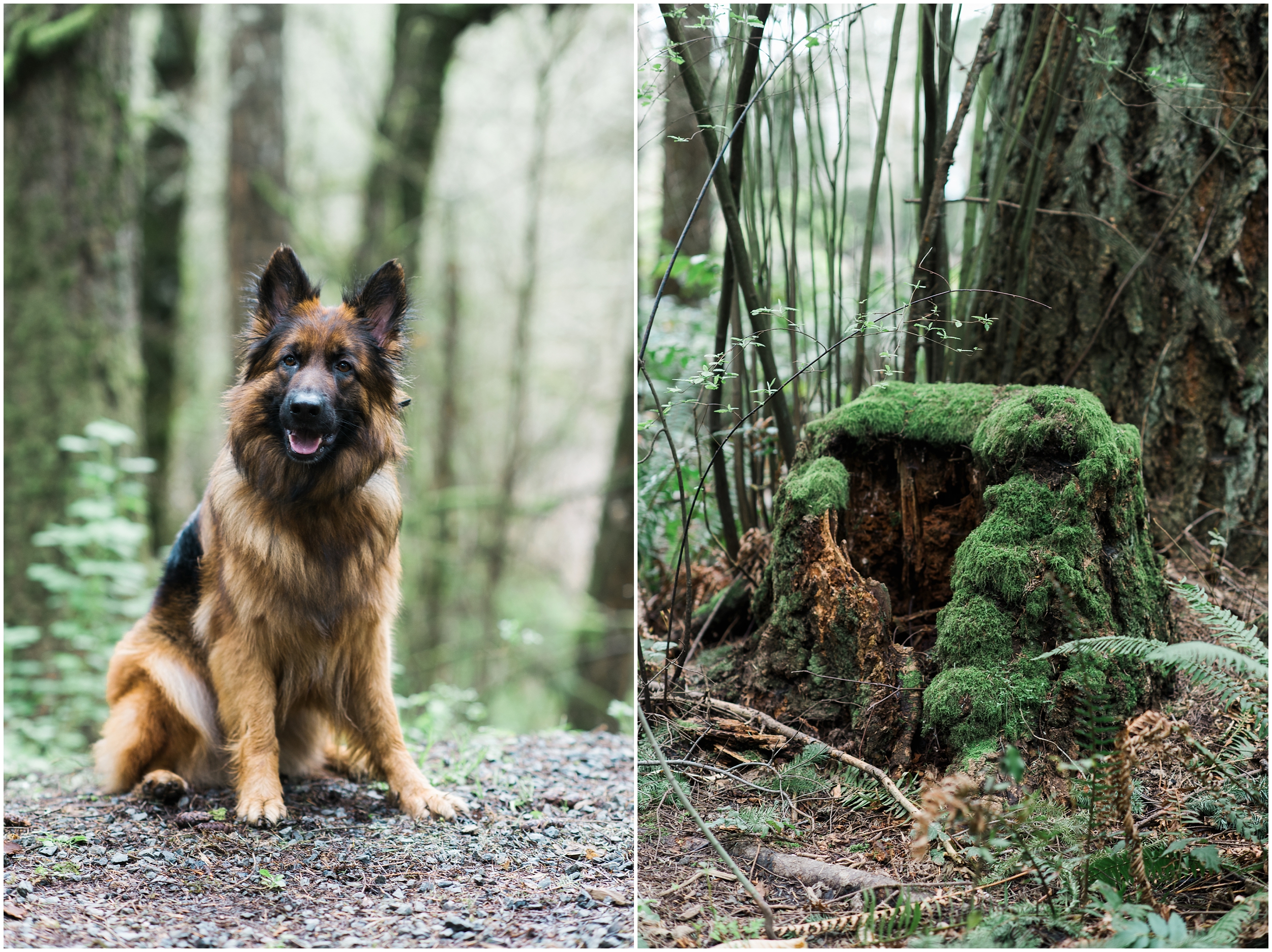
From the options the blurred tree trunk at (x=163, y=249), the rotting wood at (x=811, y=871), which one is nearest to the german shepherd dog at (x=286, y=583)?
the rotting wood at (x=811, y=871)

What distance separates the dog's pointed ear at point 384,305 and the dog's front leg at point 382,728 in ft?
4.43

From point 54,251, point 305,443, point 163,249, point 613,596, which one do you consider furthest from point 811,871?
point 163,249

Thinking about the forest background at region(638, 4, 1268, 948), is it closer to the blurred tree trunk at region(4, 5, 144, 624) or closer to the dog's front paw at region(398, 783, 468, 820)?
the dog's front paw at region(398, 783, 468, 820)

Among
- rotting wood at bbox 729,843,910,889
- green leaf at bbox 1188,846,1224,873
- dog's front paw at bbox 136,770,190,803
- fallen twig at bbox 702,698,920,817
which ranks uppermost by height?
fallen twig at bbox 702,698,920,817

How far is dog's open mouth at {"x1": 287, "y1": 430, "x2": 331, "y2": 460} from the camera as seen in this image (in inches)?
131

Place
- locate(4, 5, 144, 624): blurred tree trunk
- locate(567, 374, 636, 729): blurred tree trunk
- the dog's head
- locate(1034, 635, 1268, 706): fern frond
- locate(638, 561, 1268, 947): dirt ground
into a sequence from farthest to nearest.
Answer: locate(567, 374, 636, 729): blurred tree trunk → locate(4, 5, 144, 624): blurred tree trunk → the dog's head → locate(638, 561, 1268, 947): dirt ground → locate(1034, 635, 1268, 706): fern frond

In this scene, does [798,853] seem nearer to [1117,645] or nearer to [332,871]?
[1117,645]

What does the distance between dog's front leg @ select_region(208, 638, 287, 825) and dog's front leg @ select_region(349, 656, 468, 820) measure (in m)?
0.33

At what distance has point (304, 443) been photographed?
11.0ft

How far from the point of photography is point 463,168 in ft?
36.3

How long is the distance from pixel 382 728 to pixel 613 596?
14.5 feet

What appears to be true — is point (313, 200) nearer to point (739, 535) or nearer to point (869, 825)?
point (739, 535)

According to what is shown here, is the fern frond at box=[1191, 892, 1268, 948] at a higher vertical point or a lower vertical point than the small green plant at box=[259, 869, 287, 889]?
higher

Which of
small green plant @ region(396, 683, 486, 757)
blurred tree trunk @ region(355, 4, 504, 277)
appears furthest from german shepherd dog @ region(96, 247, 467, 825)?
blurred tree trunk @ region(355, 4, 504, 277)
